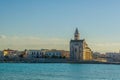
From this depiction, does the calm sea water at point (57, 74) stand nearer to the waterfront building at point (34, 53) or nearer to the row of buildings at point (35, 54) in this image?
the row of buildings at point (35, 54)

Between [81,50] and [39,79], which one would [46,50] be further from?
[39,79]

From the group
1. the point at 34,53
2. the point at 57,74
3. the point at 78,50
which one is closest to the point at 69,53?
the point at 78,50

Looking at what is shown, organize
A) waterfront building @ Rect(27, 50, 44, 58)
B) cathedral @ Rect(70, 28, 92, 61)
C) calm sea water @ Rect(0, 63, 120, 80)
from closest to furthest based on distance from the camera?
calm sea water @ Rect(0, 63, 120, 80) < cathedral @ Rect(70, 28, 92, 61) < waterfront building @ Rect(27, 50, 44, 58)

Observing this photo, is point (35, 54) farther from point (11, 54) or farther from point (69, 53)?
point (69, 53)

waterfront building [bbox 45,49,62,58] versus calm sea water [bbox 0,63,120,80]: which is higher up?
waterfront building [bbox 45,49,62,58]

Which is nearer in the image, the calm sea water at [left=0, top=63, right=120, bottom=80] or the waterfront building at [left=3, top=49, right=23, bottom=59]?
the calm sea water at [left=0, top=63, right=120, bottom=80]

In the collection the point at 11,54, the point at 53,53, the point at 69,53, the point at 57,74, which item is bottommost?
the point at 57,74

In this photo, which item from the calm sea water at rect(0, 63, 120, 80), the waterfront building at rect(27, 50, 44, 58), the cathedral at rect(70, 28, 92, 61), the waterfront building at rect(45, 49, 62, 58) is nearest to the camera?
the calm sea water at rect(0, 63, 120, 80)

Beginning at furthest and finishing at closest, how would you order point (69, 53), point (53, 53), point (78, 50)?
point (53, 53) → point (69, 53) → point (78, 50)

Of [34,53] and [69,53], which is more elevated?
[34,53]

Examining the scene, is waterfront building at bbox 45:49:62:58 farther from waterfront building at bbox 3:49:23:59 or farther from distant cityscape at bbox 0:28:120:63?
waterfront building at bbox 3:49:23:59

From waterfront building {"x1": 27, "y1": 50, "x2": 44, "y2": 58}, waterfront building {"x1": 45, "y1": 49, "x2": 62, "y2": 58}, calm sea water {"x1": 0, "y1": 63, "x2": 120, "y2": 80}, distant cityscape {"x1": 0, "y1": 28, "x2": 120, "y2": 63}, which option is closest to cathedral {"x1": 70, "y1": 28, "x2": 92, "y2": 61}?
distant cityscape {"x1": 0, "y1": 28, "x2": 120, "y2": 63}

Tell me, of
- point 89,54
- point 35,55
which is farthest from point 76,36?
point 35,55

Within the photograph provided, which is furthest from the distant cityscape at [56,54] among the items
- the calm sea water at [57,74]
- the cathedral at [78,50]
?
the calm sea water at [57,74]
